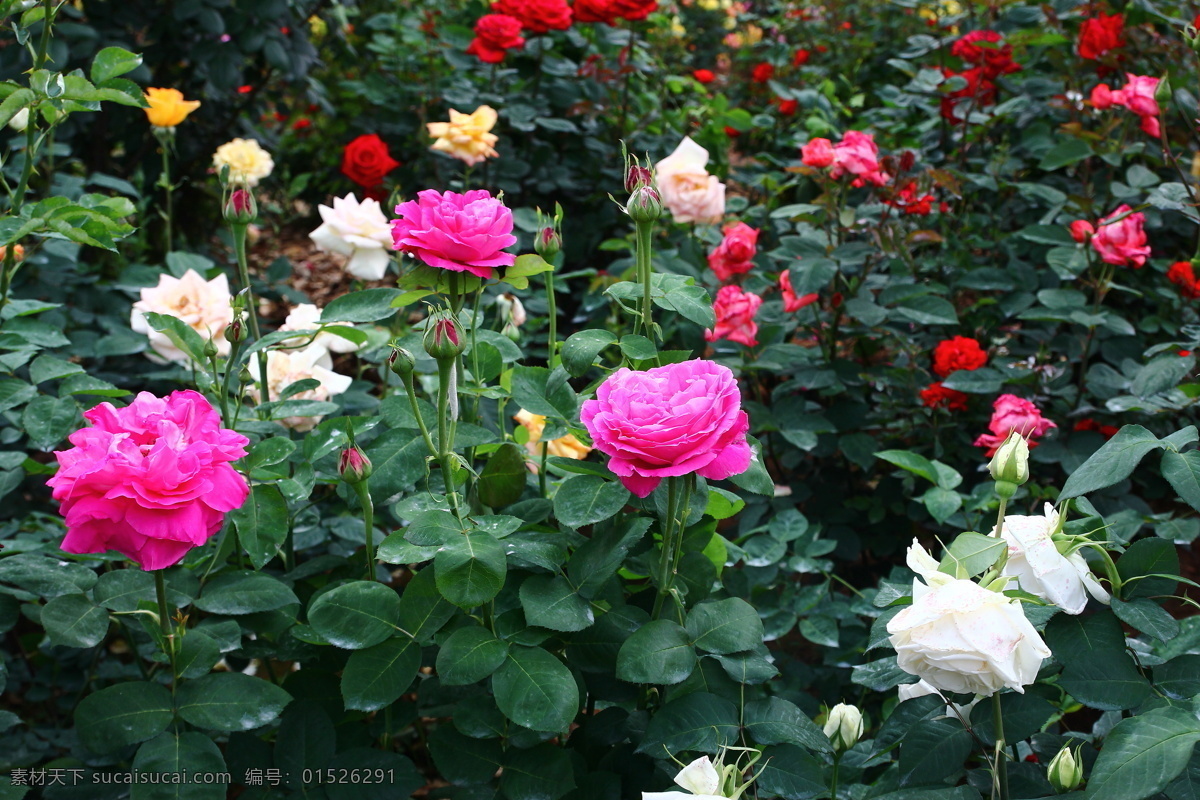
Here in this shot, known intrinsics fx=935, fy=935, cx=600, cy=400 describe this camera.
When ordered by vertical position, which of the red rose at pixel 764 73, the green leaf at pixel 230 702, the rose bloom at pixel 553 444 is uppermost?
the rose bloom at pixel 553 444

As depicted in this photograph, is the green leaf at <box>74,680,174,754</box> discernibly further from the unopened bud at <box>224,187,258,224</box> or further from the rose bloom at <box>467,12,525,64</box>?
the rose bloom at <box>467,12,525,64</box>

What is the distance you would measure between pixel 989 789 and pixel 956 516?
2.23 feet

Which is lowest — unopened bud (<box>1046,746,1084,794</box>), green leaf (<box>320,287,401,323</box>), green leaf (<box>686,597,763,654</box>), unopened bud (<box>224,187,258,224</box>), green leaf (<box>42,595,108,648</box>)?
green leaf (<box>42,595,108,648</box>)

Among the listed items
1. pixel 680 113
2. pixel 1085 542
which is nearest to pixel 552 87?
pixel 680 113

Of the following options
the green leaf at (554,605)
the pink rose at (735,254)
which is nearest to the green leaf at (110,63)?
the green leaf at (554,605)

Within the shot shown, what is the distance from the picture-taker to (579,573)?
1.05 m

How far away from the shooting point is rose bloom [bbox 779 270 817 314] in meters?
1.95

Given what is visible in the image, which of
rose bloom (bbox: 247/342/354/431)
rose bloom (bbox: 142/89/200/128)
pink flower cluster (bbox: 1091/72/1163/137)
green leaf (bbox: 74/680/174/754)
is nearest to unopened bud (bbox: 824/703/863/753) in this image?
green leaf (bbox: 74/680/174/754)

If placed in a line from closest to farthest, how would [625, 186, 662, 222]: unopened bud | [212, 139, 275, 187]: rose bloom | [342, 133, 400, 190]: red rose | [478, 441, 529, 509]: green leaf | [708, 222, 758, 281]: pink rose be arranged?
[625, 186, 662, 222]: unopened bud
[478, 441, 529, 509]: green leaf
[708, 222, 758, 281]: pink rose
[212, 139, 275, 187]: rose bloom
[342, 133, 400, 190]: red rose

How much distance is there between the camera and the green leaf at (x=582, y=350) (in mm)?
1058

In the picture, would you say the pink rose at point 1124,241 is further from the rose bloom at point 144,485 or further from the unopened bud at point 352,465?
the rose bloom at point 144,485

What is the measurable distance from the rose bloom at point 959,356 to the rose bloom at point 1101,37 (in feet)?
3.27

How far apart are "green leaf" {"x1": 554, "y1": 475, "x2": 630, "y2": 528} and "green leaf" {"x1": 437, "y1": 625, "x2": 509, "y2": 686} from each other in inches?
6.1

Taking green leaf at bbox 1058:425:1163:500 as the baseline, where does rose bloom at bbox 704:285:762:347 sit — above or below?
below
